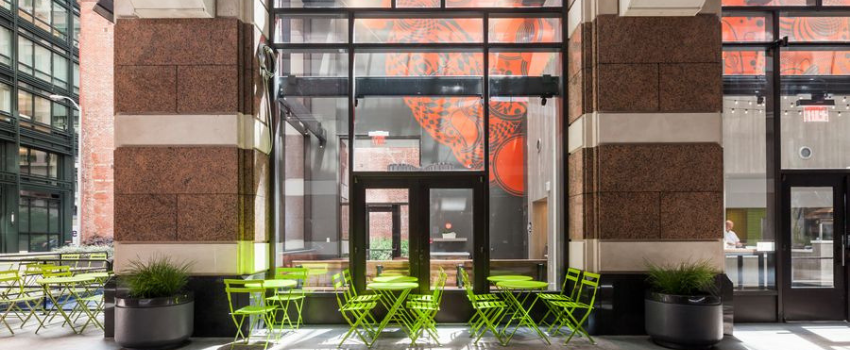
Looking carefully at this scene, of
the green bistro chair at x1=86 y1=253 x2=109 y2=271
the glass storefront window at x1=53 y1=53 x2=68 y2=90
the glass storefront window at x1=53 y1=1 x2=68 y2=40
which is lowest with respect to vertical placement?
the green bistro chair at x1=86 y1=253 x2=109 y2=271

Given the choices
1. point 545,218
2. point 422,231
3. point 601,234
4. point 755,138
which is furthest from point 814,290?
point 422,231

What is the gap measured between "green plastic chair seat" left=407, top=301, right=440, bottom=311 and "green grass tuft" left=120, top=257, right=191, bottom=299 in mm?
2669

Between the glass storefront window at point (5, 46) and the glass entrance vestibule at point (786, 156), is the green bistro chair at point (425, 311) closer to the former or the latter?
the glass entrance vestibule at point (786, 156)

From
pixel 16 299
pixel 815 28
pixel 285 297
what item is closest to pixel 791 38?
pixel 815 28

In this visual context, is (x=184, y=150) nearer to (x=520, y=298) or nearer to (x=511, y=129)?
(x=511, y=129)

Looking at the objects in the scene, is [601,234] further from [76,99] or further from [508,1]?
[76,99]

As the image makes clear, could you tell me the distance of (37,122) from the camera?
18625 millimetres

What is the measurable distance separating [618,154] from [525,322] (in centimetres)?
245

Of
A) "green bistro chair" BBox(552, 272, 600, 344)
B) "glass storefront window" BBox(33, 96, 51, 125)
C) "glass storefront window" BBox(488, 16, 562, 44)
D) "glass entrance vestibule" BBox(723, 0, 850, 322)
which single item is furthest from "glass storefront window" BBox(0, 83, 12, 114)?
"glass entrance vestibule" BBox(723, 0, 850, 322)

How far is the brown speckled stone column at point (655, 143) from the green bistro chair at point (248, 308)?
396 centimetres

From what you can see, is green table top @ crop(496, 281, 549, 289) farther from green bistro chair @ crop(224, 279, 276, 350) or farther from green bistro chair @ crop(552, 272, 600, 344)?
green bistro chair @ crop(224, 279, 276, 350)

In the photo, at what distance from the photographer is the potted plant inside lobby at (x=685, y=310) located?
5402mm

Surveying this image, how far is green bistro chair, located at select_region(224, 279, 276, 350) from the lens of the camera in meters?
5.47

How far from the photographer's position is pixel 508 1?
705cm
